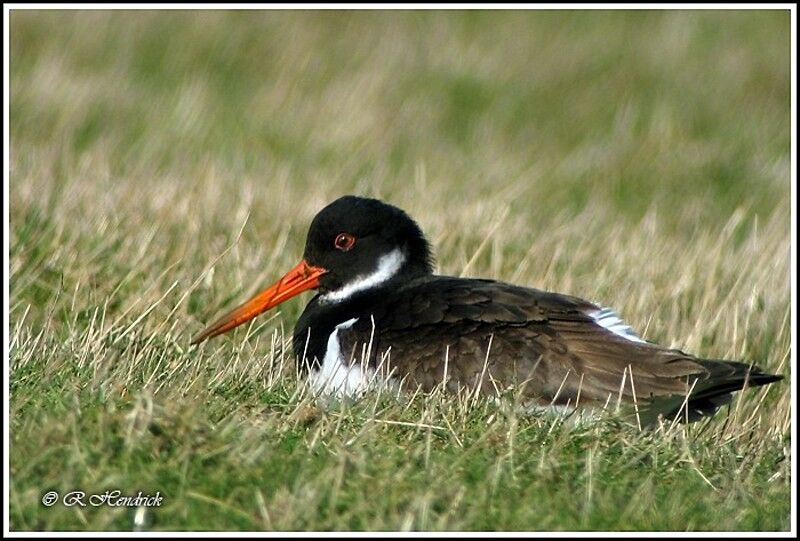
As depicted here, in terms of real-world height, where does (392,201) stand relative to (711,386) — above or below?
below

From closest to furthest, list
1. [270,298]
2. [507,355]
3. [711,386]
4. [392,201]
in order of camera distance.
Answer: [711,386]
[507,355]
[270,298]
[392,201]

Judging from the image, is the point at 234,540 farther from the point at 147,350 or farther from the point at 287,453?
the point at 147,350

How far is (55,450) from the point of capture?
4582 mm

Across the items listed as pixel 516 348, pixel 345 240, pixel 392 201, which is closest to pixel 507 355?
pixel 516 348

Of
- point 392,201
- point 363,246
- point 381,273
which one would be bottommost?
point 392,201

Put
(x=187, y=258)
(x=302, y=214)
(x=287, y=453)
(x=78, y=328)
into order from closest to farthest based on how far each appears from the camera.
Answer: (x=287, y=453) < (x=78, y=328) < (x=187, y=258) < (x=302, y=214)

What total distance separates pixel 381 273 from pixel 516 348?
4.34 feet

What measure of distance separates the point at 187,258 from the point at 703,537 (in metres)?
4.01

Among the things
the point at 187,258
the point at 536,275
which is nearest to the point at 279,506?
the point at 187,258

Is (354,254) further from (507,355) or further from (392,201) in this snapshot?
(392,201)

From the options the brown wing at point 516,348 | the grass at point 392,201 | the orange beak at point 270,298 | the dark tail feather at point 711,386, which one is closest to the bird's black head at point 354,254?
the orange beak at point 270,298

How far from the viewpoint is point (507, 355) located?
6.02 metres

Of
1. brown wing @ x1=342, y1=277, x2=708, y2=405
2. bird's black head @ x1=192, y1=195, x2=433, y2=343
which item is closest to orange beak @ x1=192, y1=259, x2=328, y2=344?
bird's black head @ x1=192, y1=195, x2=433, y2=343

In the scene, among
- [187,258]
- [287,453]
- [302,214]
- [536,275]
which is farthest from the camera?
[302,214]
